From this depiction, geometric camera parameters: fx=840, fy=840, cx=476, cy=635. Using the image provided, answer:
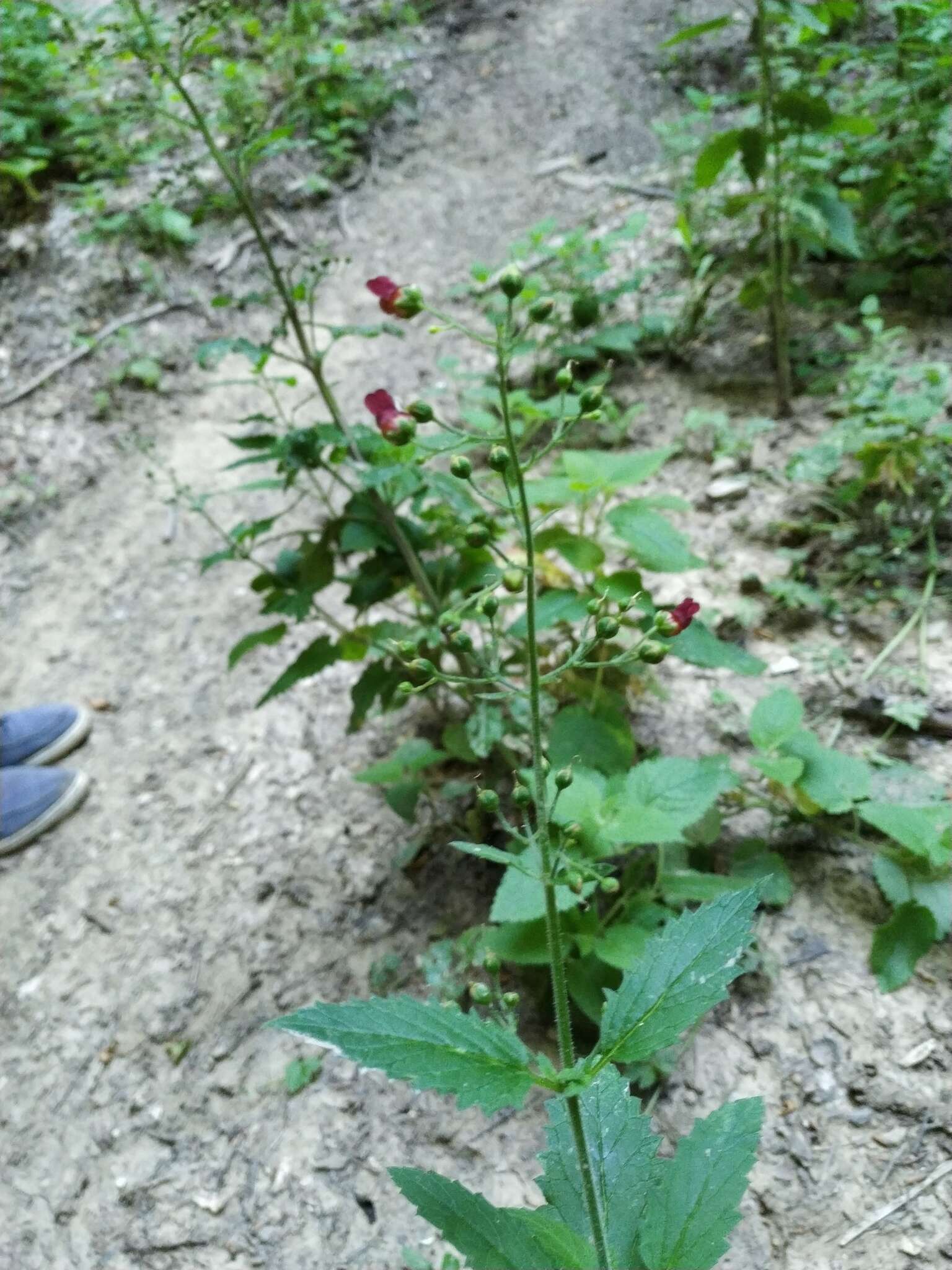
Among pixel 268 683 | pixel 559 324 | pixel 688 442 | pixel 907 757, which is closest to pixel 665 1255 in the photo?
pixel 907 757

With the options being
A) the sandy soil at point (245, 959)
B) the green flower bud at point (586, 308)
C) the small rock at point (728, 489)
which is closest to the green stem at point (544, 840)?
the sandy soil at point (245, 959)

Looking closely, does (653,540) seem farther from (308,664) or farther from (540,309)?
(540,309)

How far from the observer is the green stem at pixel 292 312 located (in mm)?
1689

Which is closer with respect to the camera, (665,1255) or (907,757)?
(665,1255)

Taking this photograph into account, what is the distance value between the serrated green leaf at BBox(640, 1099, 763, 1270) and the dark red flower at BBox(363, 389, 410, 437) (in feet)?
3.01

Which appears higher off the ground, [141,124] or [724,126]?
[141,124]

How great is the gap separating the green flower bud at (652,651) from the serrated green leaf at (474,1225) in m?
0.68

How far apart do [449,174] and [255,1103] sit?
4664mm

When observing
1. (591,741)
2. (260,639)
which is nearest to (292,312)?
(260,639)

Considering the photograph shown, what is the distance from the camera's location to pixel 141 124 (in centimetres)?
518

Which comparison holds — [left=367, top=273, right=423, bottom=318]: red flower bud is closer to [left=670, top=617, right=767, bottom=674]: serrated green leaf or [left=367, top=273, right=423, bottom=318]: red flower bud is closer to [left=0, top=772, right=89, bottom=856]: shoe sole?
[left=670, top=617, right=767, bottom=674]: serrated green leaf

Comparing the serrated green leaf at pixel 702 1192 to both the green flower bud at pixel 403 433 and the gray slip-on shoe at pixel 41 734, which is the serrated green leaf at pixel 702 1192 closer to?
the green flower bud at pixel 403 433

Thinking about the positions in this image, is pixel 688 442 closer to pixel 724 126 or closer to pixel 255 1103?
pixel 724 126

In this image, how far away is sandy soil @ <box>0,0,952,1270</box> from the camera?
4.91 feet
